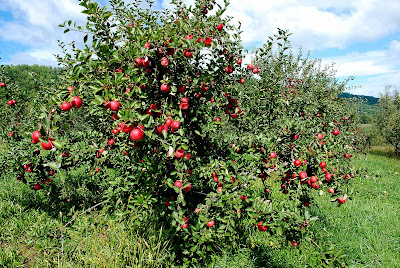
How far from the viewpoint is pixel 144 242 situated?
283 centimetres

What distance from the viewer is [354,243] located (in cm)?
334

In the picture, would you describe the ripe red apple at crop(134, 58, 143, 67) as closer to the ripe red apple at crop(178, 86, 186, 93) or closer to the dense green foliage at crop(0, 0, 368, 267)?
the dense green foliage at crop(0, 0, 368, 267)

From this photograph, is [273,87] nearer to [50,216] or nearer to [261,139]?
[261,139]

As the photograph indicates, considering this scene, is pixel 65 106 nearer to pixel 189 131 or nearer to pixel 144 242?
pixel 189 131

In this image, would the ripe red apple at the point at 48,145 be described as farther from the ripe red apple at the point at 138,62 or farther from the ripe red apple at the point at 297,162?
the ripe red apple at the point at 297,162

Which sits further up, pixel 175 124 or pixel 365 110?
pixel 365 110

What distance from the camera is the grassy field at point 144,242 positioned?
2664mm

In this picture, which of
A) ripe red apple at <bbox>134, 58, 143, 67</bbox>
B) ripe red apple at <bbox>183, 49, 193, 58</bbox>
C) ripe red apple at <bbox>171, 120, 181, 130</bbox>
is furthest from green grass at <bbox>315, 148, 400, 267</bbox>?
ripe red apple at <bbox>134, 58, 143, 67</bbox>

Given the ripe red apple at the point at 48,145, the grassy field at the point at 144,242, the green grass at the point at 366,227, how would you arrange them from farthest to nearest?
the green grass at the point at 366,227
the grassy field at the point at 144,242
the ripe red apple at the point at 48,145

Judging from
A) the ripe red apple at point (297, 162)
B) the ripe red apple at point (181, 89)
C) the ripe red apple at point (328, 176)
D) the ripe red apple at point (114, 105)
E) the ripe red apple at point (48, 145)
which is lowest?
the ripe red apple at point (328, 176)

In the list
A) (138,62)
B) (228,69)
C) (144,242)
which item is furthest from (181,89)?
(144,242)

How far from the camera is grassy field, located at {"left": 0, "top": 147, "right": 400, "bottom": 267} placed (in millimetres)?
2664

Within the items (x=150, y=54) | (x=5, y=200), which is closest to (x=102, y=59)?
(x=150, y=54)

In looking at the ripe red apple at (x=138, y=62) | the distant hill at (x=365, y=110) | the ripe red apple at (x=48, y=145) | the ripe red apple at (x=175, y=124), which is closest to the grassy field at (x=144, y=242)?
the ripe red apple at (x=48, y=145)
